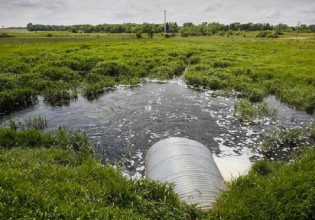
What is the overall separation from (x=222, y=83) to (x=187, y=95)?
→ 404cm

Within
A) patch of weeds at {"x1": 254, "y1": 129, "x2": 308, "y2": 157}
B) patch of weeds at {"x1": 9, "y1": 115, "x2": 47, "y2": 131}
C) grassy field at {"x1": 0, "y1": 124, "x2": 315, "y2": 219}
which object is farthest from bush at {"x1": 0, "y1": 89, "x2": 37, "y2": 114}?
patch of weeds at {"x1": 254, "y1": 129, "x2": 308, "y2": 157}

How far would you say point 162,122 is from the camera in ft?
48.1

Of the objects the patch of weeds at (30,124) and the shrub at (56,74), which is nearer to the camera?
the patch of weeds at (30,124)

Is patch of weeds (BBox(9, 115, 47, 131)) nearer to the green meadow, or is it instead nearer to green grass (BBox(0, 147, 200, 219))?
the green meadow

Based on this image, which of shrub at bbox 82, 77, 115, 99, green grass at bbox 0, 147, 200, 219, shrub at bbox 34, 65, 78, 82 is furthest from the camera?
shrub at bbox 34, 65, 78, 82

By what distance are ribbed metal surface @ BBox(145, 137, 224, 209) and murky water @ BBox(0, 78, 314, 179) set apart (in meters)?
1.98

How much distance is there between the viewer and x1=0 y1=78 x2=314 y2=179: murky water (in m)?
11.4

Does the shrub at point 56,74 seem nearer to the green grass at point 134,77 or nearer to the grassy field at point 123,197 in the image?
the green grass at point 134,77

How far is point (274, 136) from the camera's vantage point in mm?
12281

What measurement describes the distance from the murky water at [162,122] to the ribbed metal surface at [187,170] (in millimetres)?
1976

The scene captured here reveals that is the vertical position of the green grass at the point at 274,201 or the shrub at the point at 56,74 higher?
the shrub at the point at 56,74

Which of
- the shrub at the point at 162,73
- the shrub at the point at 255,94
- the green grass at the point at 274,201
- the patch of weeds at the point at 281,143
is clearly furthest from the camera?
the shrub at the point at 162,73

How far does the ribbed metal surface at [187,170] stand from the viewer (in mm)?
6559

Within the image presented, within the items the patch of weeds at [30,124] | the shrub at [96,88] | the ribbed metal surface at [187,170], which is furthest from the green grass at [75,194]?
the shrub at [96,88]
